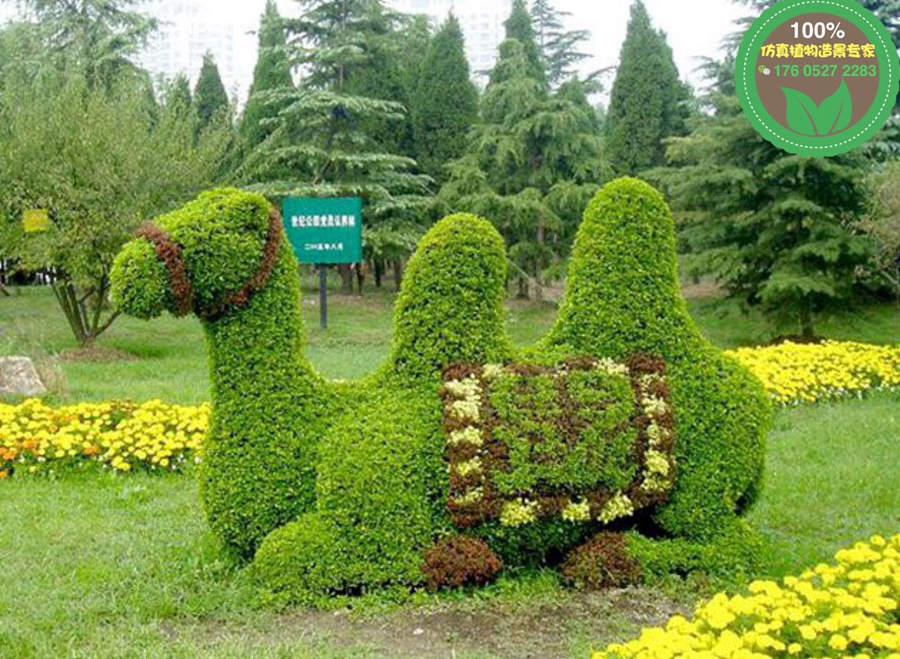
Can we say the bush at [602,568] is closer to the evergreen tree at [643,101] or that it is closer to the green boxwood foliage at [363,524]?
the green boxwood foliage at [363,524]

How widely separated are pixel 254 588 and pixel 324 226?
477 inches

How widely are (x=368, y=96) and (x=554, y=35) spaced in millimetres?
9320

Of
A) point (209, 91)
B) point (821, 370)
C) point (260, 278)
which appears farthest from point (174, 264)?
point (209, 91)

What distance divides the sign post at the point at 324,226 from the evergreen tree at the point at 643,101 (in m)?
8.55

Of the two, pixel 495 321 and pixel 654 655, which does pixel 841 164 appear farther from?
pixel 654 655

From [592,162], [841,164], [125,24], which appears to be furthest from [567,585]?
[125,24]

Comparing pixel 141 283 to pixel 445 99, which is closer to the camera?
pixel 141 283

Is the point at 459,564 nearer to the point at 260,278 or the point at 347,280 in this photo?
the point at 260,278

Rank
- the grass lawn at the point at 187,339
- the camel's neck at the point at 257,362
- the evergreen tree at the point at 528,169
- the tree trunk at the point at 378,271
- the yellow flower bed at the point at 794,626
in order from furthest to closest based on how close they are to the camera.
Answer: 1. the tree trunk at the point at 378,271
2. the evergreen tree at the point at 528,169
3. the grass lawn at the point at 187,339
4. the camel's neck at the point at 257,362
5. the yellow flower bed at the point at 794,626

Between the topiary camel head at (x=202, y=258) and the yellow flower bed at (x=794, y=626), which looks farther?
the topiary camel head at (x=202, y=258)

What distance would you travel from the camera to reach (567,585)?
4.71 m

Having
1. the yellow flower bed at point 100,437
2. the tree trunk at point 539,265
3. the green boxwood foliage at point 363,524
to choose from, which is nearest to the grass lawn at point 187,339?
the tree trunk at point 539,265

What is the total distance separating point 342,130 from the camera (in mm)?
21078

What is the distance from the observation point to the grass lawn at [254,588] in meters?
4.04
